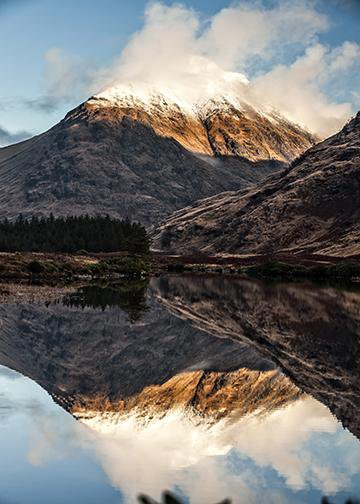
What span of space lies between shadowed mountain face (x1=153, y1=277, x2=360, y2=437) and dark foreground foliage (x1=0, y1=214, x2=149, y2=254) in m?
59.8

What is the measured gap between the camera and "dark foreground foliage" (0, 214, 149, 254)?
132m

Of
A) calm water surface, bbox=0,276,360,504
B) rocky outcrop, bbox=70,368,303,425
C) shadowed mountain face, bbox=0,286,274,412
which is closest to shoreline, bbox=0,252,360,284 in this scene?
shadowed mountain face, bbox=0,286,274,412

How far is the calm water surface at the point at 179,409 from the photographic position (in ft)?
45.4

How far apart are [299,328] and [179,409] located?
20920 mm

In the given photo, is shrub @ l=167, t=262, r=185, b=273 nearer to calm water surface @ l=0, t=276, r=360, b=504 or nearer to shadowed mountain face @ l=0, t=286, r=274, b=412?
shadowed mountain face @ l=0, t=286, r=274, b=412

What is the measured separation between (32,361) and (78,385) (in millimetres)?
6553

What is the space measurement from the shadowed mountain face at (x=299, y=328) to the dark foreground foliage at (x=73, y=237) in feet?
196

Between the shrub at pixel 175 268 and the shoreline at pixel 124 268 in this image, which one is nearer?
the shoreline at pixel 124 268

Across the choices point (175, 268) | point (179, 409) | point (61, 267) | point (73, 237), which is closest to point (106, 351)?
point (179, 409)

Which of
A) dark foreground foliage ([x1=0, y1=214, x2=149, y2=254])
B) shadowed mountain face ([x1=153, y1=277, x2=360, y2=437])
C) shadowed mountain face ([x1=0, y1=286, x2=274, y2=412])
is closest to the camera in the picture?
shadowed mountain face ([x1=153, y1=277, x2=360, y2=437])

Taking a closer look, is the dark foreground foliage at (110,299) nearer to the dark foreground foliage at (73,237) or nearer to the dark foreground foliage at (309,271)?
the dark foreground foliage at (309,271)

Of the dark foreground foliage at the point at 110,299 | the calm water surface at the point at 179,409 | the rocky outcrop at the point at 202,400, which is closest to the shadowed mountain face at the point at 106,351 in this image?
the calm water surface at the point at 179,409

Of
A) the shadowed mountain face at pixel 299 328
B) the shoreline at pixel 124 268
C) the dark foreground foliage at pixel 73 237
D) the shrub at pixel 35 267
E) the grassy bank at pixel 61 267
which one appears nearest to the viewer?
the shadowed mountain face at pixel 299 328

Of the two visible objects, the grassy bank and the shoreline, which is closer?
the grassy bank
